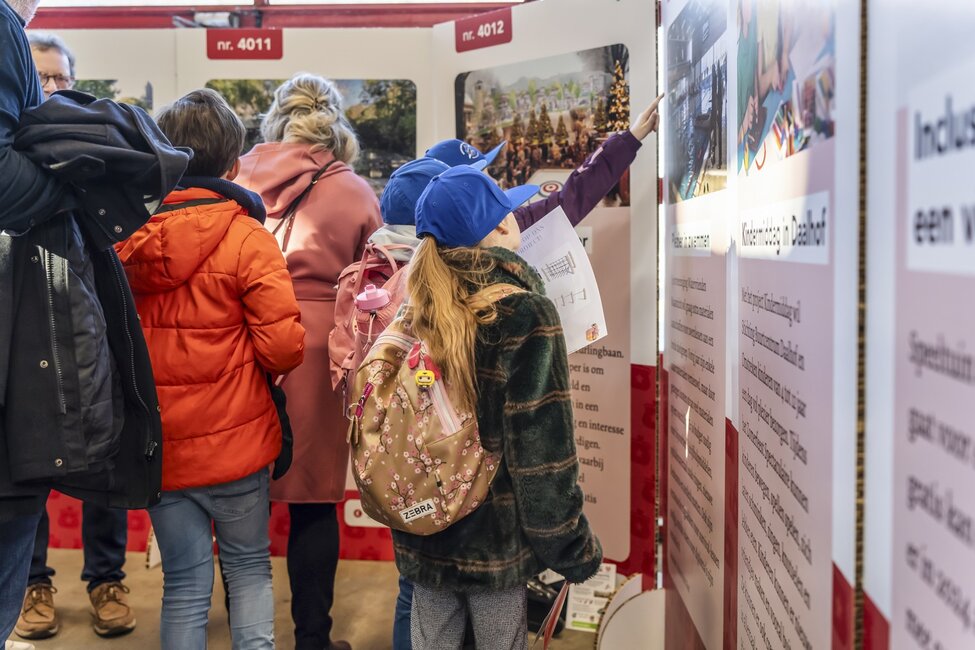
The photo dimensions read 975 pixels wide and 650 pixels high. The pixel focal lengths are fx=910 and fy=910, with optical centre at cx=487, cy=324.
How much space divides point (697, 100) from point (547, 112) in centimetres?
80

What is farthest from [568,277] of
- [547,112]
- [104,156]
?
[104,156]

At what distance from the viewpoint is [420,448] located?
1.64 meters

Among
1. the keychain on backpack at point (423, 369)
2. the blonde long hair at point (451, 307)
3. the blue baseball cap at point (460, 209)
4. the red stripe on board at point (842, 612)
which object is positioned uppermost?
the blue baseball cap at point (460, 209)

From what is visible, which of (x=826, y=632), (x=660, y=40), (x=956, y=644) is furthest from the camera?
(x=660, y=40)

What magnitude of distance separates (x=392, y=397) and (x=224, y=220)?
637 millimetres

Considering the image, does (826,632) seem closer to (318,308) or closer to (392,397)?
(392,397)

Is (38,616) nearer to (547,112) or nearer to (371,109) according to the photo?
(371,109)

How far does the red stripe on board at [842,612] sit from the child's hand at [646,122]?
1479 millimetres

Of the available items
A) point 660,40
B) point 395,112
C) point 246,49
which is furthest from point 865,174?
point 246,49

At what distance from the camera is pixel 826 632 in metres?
1.16

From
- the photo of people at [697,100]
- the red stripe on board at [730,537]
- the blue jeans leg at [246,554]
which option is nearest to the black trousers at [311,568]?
the blue jeans leg at [246,554]

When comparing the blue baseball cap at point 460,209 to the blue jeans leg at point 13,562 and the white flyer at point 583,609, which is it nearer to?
the blue jeans leg at point 13,562

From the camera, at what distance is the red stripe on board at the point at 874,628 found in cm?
98

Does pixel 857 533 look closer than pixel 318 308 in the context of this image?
Yes
